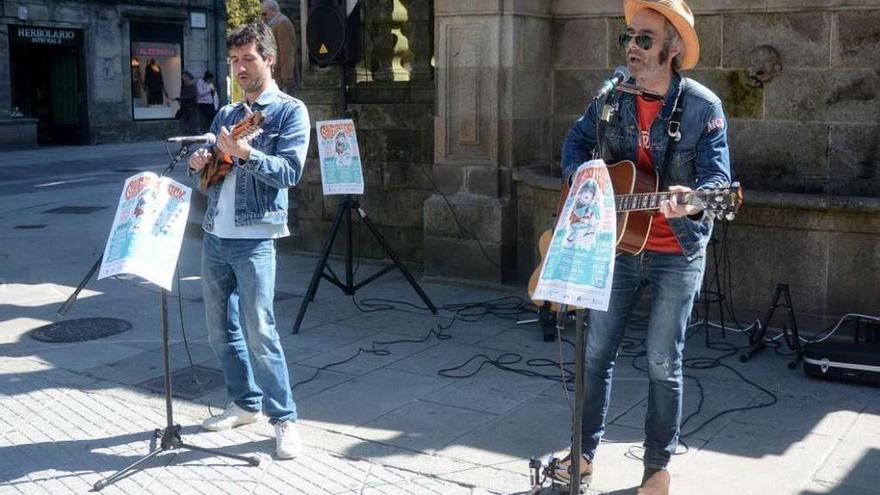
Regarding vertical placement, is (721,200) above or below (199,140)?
below

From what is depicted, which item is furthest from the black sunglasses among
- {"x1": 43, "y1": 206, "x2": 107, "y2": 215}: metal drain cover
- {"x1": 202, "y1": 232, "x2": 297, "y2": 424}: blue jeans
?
{"x1": 43, "y1": 206, "x2": 107, "y2": 215}: metal drain cover

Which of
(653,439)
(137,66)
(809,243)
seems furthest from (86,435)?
(137,66)

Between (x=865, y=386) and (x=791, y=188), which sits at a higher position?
(x=791, y=188)

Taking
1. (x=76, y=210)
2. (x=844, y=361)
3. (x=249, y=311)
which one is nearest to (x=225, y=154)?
(x=249, y=311)

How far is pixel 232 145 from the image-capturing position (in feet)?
16.0

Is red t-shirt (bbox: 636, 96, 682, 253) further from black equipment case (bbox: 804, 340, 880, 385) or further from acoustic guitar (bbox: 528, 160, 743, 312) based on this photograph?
black equipment case (bbox: 804, 340, 880, 385)

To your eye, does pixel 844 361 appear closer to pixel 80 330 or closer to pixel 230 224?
pixel 230 224

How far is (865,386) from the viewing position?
6328 mm

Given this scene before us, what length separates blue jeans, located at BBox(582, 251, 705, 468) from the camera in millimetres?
4383

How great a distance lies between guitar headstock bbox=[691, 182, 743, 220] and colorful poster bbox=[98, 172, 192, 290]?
Result: 2.37 metres

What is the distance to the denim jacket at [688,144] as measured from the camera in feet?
14.1

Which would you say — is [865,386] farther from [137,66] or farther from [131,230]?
[137,66]

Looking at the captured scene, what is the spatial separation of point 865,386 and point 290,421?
3.45 m

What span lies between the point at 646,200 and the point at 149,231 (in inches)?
90.1
